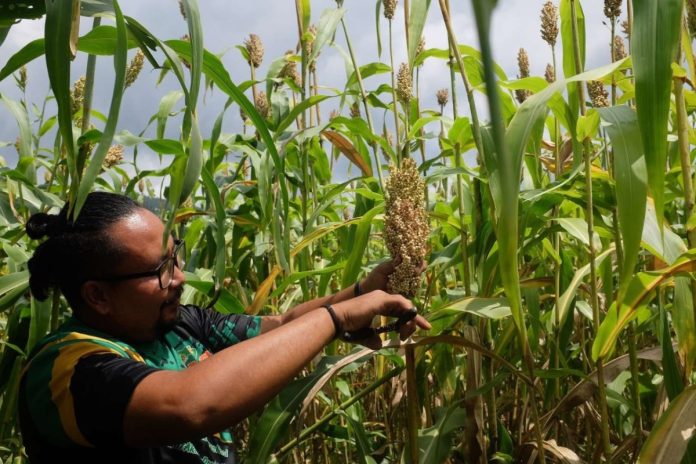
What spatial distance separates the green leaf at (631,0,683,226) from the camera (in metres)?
0.69

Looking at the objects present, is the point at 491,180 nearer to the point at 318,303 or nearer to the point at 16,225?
the point at 318,303

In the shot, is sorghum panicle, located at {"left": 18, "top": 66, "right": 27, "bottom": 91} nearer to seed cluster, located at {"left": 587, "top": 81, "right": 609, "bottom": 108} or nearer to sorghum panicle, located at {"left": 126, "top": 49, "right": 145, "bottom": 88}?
sorghum panicle, located at {"left": 126, "top": 49, "right": 145, "bottom": 88}

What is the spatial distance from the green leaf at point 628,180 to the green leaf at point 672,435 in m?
0.22

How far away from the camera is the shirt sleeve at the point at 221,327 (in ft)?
6.07

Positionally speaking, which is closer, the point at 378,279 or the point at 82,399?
the point at 82,399

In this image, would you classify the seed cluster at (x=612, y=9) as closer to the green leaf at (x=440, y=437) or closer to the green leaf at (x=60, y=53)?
the green leaf at (x=440, y=437)

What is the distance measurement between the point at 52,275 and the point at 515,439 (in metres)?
1.33

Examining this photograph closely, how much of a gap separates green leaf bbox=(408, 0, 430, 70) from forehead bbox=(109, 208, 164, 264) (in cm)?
71

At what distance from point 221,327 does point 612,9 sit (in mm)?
1421

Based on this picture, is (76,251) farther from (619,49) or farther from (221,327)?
(619,49)

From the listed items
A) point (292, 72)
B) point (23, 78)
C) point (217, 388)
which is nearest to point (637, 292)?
point (217, 388)

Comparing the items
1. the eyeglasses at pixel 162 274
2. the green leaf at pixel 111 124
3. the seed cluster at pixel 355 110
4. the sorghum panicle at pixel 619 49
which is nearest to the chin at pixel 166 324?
the eyeglasses at pixel 162 274

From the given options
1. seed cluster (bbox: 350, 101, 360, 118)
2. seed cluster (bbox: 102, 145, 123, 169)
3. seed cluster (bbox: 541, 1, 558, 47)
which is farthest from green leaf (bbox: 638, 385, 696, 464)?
seed cluster (bbox: 350, 101, 360, 118)

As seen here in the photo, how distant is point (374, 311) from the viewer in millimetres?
1260
